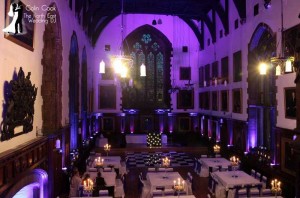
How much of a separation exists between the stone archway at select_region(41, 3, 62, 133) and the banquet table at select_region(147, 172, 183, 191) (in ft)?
12.6

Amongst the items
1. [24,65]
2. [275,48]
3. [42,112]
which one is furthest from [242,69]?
[24,65]

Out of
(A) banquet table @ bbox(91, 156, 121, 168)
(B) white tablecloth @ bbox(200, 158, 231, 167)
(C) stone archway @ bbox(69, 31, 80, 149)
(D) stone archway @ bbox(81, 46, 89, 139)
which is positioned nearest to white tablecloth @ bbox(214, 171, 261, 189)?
(B) white tablecloth @ bbox(200, 158, 231, 167)

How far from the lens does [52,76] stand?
406 inches

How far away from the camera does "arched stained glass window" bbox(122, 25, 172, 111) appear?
80.9 feet

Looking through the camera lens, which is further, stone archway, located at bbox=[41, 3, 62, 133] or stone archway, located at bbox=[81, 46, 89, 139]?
stone archway, located at bbox=[81, 46, 89, 139]

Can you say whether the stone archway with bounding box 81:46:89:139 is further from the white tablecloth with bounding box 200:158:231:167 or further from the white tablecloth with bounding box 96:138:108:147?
the white tablecloth with bounding box 200:158:231:167

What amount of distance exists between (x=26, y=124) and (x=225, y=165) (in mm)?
8810

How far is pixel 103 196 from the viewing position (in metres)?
9.00

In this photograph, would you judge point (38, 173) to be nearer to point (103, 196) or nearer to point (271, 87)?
point (103, 196)

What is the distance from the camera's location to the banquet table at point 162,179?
10.2 meters

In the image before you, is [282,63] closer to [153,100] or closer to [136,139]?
[136,139]

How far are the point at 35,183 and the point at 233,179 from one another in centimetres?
652

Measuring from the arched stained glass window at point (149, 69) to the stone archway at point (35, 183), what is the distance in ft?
52.2

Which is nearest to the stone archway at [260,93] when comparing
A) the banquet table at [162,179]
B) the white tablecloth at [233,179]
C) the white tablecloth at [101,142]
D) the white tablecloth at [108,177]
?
the white tablecloth at [233,179]
